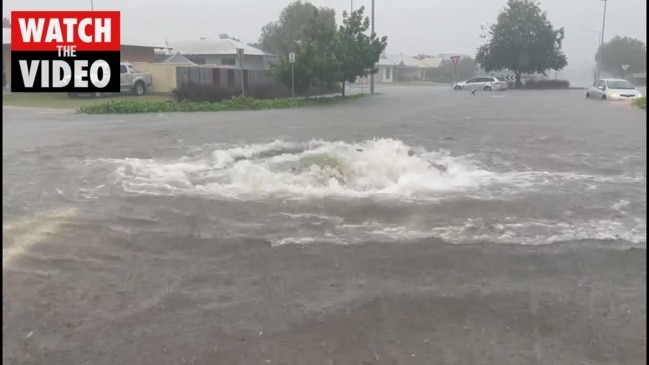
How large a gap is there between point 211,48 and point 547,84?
2873cm

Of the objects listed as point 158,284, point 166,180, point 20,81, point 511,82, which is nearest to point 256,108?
point 20,81

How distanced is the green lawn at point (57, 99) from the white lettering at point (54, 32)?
8.68 feet

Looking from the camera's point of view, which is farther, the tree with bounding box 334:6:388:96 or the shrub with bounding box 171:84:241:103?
the tree with bounding box 334:6:388:96

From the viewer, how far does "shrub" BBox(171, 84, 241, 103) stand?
1113 inches

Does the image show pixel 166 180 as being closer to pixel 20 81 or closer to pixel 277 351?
pixel 277 351

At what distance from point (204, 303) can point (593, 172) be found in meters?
8.14

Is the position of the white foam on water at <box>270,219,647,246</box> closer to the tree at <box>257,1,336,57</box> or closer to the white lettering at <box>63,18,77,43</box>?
the white lettering at <box>63,18,77,43</box>

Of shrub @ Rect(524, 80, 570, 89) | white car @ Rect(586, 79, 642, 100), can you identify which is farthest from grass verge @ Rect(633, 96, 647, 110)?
shrub @ Rect(524, 80, 570, 89)

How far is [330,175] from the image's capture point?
10.2m

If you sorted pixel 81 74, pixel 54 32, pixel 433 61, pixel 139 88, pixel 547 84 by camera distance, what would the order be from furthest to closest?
pixel 433 61 → pixel 547 84 → pixel 139 88 → pixel 81 74 → pixel 54 32

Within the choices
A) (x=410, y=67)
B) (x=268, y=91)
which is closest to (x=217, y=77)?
(x=268, y=91)

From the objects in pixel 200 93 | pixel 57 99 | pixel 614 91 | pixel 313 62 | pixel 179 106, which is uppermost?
pixel 313 62

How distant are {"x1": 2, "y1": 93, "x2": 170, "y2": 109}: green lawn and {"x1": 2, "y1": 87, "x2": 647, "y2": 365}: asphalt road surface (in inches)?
584

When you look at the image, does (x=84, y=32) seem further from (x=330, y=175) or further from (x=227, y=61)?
(x=227, y=61)
